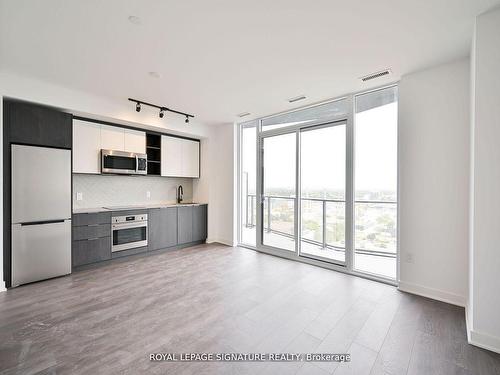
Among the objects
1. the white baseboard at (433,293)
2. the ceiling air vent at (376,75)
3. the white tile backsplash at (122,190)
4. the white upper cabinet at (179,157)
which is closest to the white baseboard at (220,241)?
the white tile backsplash at (122,190)

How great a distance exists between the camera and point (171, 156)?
5.23 m

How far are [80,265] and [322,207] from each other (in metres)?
4.15

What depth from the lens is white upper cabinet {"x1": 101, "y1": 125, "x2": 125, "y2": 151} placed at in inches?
166

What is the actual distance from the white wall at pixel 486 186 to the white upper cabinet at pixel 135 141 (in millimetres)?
4914

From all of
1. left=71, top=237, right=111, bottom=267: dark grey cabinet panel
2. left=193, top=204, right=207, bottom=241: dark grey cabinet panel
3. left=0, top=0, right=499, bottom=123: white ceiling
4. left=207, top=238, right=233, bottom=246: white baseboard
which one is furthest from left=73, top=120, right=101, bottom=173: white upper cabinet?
left=207, top=238, right=233, bottom=246: white baseboard

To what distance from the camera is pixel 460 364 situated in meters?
1.83

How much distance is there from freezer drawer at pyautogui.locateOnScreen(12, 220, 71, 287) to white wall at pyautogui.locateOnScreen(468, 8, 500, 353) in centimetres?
499

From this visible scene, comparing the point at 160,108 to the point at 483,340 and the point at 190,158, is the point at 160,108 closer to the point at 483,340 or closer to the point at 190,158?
the point at 190,158

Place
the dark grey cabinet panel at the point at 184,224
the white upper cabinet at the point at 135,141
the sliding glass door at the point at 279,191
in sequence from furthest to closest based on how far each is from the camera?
the dark grey cabinet panel at the point at 184,224
the sliding glass door at the point at 279,191
the white upper cabinet at the point at 135,141

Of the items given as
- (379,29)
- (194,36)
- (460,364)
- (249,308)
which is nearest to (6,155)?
(194,36)

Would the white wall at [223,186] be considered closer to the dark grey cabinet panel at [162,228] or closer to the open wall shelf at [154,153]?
the dark grey cabinet panel at [162,228]

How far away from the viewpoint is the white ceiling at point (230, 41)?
77.6 inches

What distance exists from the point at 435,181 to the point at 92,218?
498 centimetres

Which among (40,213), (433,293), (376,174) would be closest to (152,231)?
(40,213)
